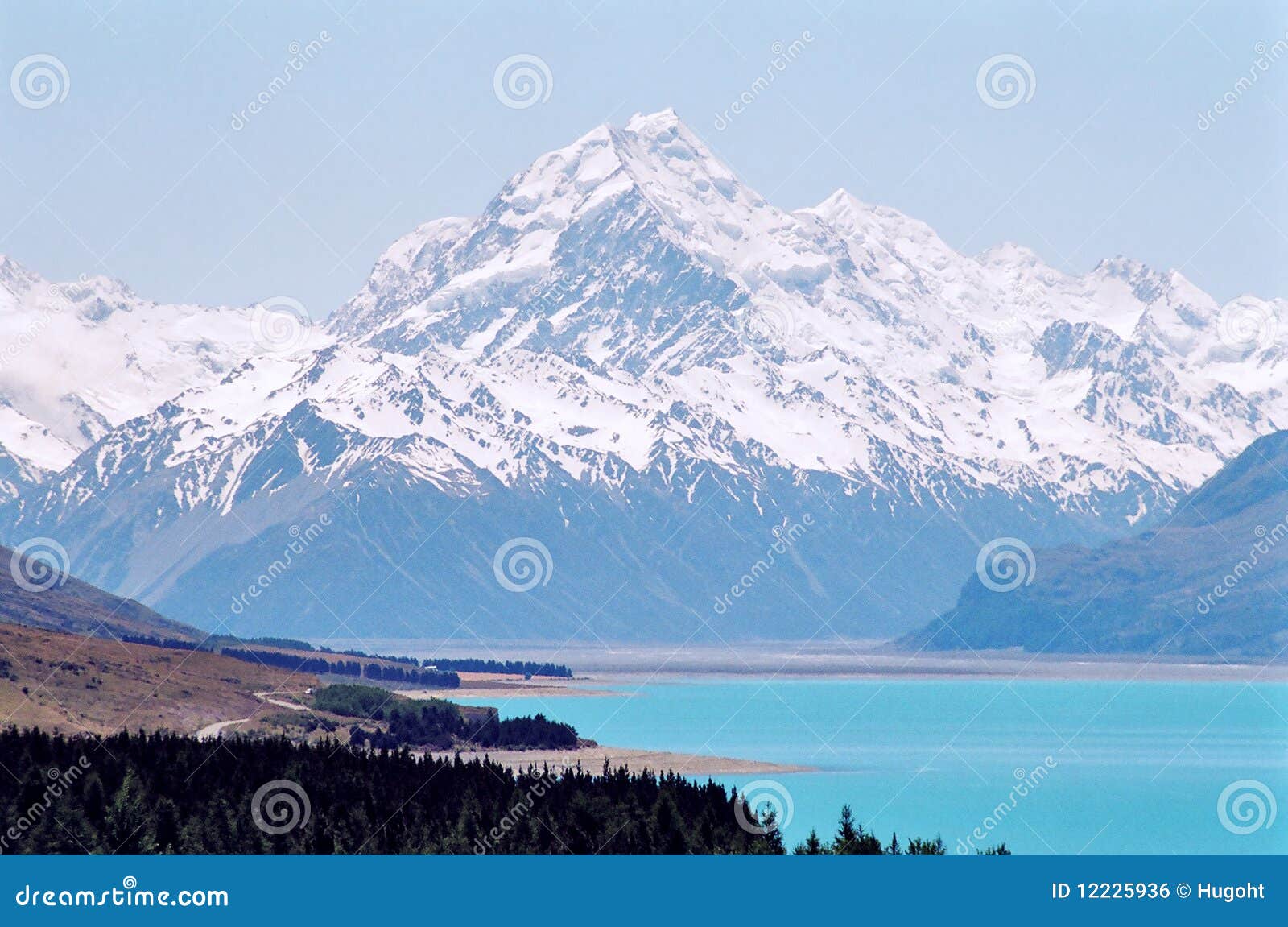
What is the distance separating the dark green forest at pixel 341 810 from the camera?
115m

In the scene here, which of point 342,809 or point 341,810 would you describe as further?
point 342,809

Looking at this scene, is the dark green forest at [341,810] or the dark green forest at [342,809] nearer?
the dark green forest at [341,810]

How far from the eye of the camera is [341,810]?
123 m

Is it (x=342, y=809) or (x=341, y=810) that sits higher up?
(x=342, y=809)

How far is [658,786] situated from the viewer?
150 metres

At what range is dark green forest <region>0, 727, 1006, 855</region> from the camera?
114812 millimetres

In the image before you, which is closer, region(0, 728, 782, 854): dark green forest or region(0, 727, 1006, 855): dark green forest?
region(0, 727, 1006, 855): dark green forest

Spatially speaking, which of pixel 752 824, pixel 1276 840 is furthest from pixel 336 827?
pixel 1276 840

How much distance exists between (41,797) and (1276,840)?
12831 cm
